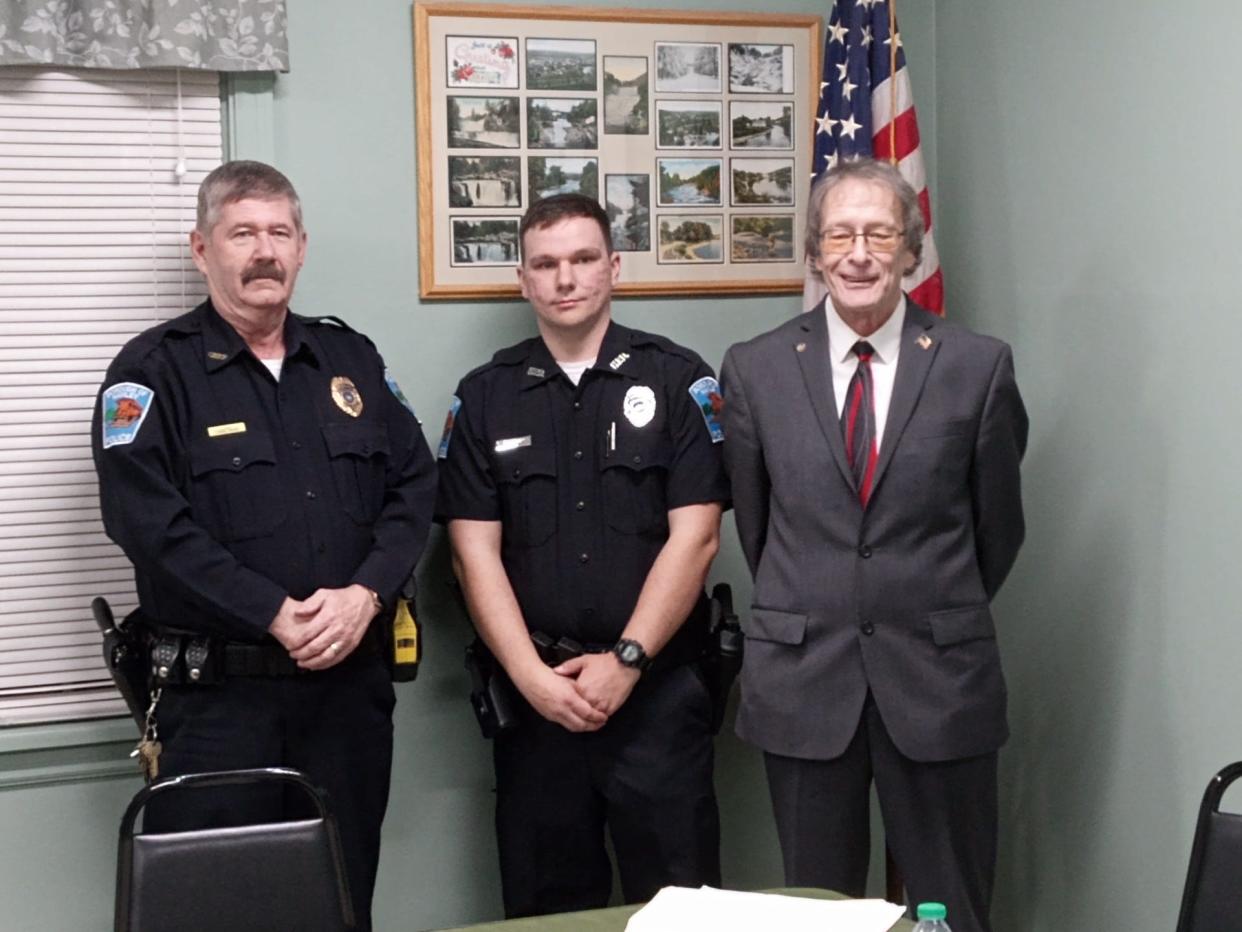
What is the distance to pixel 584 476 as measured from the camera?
114 inches

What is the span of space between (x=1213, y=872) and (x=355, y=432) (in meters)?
1.64

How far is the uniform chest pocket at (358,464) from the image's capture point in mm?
2703

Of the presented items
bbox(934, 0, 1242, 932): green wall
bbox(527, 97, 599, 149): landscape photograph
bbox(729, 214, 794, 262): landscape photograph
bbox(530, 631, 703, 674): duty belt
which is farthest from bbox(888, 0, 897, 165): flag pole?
bbox(530, 631, 703, 674): duty belt

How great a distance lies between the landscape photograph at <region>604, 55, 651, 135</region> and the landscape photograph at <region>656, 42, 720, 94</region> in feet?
0.14

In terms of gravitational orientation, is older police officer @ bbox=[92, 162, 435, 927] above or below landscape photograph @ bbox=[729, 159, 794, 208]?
below

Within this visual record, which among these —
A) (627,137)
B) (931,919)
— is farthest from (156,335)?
(931,919)

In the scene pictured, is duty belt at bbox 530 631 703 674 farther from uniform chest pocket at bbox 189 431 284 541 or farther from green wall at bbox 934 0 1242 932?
green wall at bbox 934 0 1242 932

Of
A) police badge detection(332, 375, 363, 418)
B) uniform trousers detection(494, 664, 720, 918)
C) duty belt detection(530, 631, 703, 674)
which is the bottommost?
uniform trousers detection(494, 664, 720, 918)

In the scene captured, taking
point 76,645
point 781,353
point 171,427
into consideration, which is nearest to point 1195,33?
point 781,353

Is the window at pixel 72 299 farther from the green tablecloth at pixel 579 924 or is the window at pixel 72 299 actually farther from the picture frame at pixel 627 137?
the green tablecloth at pixel 579 924

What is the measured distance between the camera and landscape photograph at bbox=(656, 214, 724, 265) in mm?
3367

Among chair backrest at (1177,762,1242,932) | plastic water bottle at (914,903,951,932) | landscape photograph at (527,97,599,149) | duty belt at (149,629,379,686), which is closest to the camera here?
plastic water bottle at (914,903,951,932)

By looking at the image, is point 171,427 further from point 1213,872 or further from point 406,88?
point 1213,872

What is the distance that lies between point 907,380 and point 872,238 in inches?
9.9
